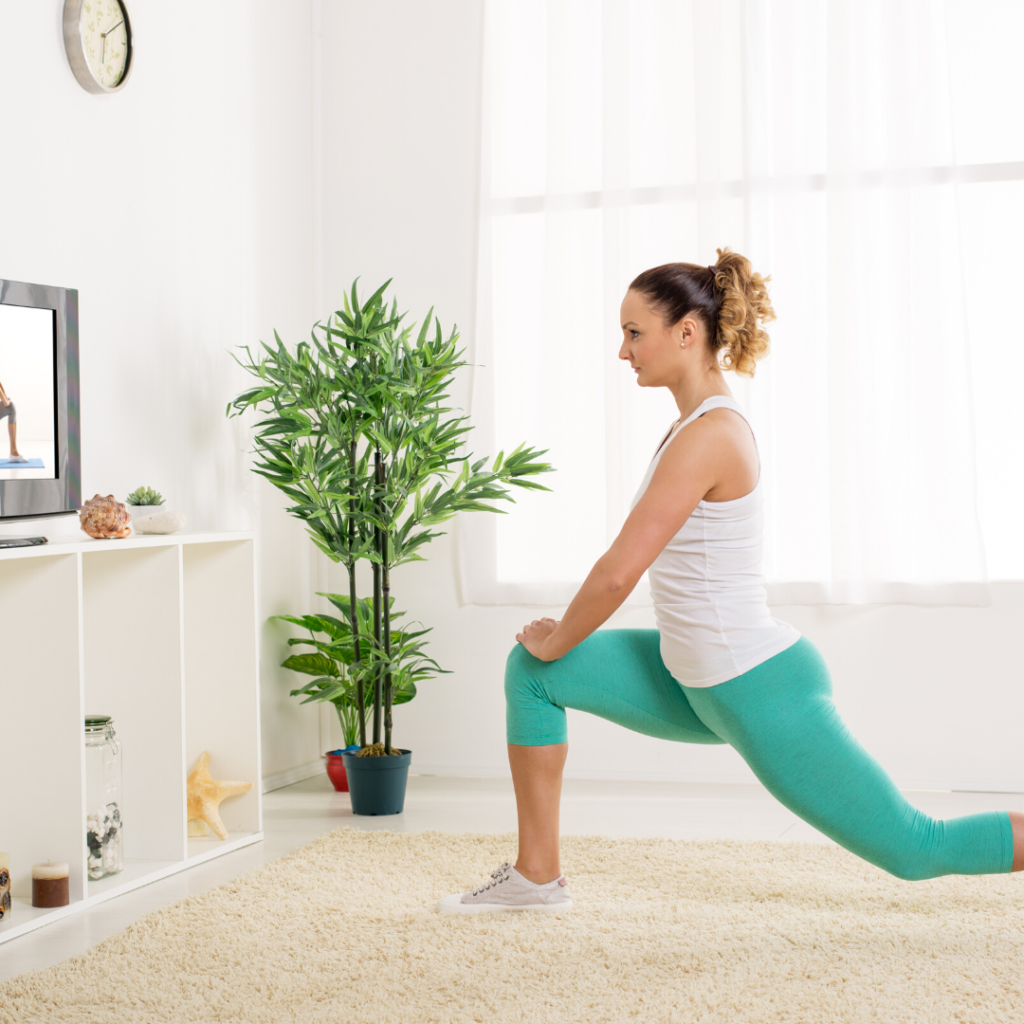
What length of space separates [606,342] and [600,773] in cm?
137

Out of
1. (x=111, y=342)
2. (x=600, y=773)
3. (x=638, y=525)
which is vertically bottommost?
(x=600, y=773)

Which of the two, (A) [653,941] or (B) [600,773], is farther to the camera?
(B) [600,773]

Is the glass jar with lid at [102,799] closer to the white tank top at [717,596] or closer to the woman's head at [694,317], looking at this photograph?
the white tank top at [717,596]

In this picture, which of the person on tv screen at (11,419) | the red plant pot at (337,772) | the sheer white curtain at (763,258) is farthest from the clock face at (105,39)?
the red plant pot at (337,772)

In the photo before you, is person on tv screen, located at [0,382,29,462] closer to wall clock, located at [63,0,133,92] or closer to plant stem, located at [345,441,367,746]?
wall clock, located at [63,0,133,92]

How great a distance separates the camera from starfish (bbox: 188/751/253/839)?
8.83 ft

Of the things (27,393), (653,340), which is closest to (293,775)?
(27,393)

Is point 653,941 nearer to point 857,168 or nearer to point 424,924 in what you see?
point 424,924

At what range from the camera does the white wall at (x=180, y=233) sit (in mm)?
2561

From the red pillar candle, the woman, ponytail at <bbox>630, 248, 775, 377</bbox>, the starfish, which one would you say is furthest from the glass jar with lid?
ponytail at <bbox>630, 248, 775, 377</bbox>

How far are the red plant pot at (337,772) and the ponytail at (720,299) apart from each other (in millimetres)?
1966

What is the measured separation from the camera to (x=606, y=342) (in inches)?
141

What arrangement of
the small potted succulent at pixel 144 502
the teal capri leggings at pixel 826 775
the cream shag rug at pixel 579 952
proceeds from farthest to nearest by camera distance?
the small potted succulent at pixel 144 502, the teal capri leggings at pixel 826 775, the cream shag rug at pixel 579 952

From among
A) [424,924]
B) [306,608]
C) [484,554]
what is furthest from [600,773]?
[424,924]
